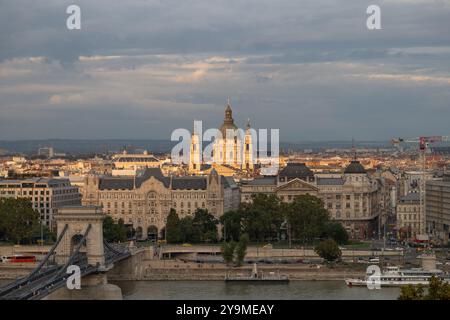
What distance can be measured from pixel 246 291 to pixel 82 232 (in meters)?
3.83

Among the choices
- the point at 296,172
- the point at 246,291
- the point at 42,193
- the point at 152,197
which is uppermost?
the point at 296,172

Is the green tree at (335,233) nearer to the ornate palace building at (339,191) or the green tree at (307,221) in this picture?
the green tree at (307,221)

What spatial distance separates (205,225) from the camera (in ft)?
137

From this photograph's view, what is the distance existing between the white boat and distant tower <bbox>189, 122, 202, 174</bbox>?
30.0 m

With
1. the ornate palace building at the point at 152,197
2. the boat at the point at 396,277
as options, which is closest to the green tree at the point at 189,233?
the ornate palace building at the point at 152,197

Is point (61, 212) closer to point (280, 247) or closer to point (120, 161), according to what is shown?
point (280, 247)

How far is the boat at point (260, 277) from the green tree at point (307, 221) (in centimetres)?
800

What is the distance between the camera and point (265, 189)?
50375 millimetres

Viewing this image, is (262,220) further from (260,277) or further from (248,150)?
(248,150)

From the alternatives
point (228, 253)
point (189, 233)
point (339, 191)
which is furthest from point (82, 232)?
point (339, 191)

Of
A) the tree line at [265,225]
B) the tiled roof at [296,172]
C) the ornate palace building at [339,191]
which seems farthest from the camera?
the tiled roof at [296,172]

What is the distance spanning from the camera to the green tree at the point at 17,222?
39500mm

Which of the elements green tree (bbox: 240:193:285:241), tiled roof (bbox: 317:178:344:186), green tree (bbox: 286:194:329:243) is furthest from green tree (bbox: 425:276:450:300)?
tiled roof (bbox: 317:178:344:186)
